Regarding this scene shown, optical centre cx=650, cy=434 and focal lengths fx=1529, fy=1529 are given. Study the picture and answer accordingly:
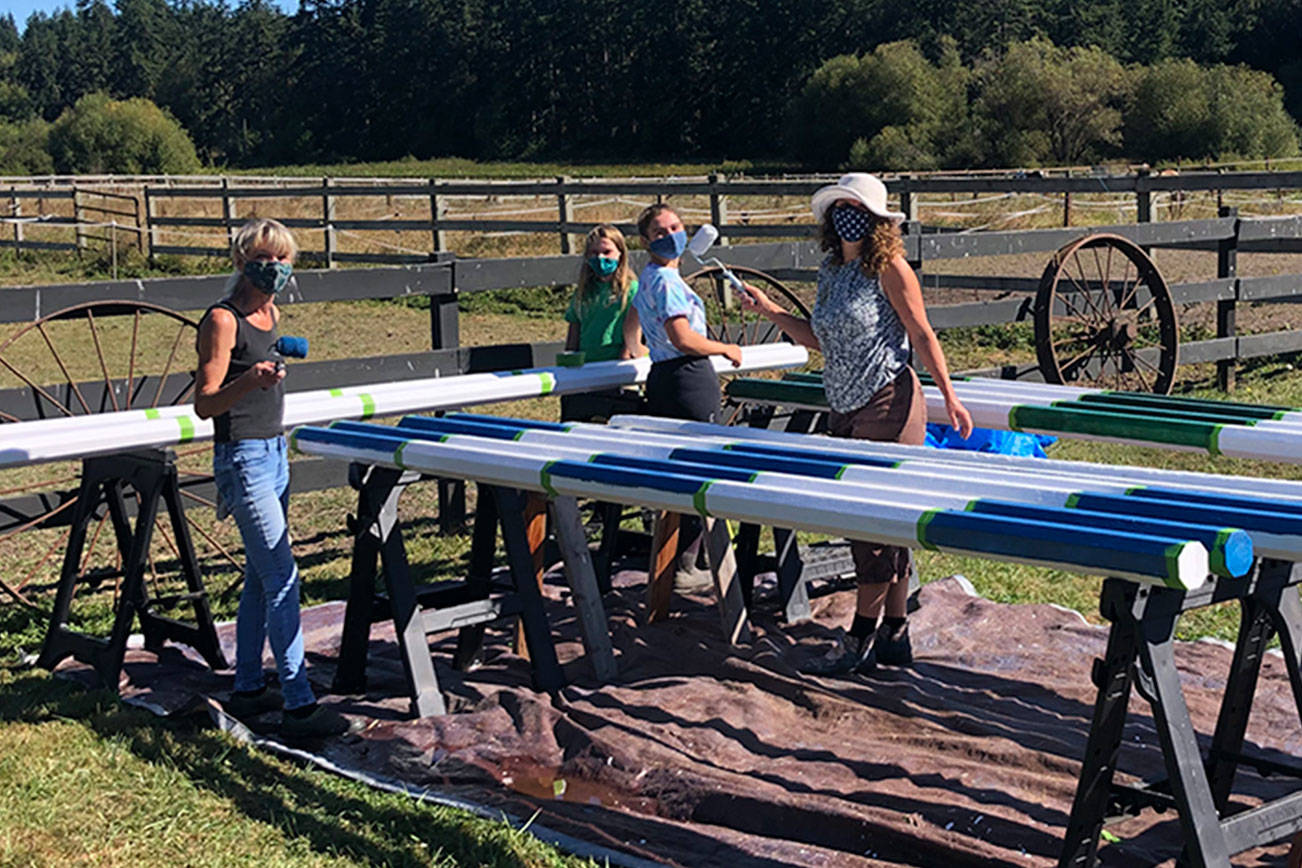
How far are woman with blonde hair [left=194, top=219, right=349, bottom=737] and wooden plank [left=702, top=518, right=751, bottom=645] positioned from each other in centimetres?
152

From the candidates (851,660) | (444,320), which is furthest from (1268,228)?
(851,660)

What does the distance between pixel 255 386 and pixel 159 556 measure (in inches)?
130

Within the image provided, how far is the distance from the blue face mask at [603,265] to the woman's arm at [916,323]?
1.81m

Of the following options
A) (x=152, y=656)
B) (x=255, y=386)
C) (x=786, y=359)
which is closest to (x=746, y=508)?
(x=255, y=386)

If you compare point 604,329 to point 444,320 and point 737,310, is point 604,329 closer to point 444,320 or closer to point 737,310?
point 444,320

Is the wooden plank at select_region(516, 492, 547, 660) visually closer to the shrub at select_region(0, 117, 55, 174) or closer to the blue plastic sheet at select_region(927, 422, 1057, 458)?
the blue plastic sheet at select_region(927, 422, 1057, 458)

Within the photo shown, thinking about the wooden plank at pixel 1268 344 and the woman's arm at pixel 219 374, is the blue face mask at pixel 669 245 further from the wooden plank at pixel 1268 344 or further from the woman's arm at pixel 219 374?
the wooden plank at pixel 1268 344

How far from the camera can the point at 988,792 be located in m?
4.14

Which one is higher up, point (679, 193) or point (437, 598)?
point (679, 193)

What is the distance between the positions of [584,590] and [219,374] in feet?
4.97

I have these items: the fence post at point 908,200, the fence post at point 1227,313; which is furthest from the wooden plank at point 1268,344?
the fence post at point 908,200

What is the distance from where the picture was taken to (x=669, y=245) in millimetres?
5973

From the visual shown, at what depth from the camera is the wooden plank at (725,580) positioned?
5676mm

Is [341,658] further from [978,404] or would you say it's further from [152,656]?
[978,404]
